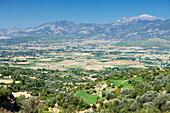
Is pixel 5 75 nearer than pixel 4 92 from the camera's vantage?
No

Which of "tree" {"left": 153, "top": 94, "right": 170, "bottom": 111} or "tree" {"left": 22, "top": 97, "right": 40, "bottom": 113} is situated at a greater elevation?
"tree" {"left": 153, "top": 94, "right": 170, "bottom": 111}

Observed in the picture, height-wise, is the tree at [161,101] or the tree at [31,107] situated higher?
the tree at [161,101]

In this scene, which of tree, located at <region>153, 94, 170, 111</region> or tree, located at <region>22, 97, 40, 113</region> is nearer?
tree, located at <region>153, 94, 170, 111</region>

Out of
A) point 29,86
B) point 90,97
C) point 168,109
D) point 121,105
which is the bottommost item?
point 29,86

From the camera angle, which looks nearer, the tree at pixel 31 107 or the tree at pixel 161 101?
the tree at pixel 161 101

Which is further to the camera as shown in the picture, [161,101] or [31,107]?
[31,107]

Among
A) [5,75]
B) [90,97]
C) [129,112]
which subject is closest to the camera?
[129,112]

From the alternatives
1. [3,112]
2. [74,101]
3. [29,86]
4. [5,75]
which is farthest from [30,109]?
[5,75]

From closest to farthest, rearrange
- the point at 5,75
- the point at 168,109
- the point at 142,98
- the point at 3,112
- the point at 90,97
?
the point at 168,109 → the point at 142,98 → the point at 3,112 → the point at 90,97 → the point at 5,75

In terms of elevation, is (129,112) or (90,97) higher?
(129,112)

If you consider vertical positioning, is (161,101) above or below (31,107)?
above

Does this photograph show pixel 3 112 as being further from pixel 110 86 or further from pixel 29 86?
pixel 29 86
